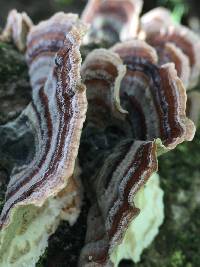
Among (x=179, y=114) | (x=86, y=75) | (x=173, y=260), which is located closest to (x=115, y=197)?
(x=179, y=114)

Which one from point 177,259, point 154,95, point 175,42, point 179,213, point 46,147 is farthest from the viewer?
point 175,42

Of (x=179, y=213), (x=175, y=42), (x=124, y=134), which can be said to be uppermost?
(x=175, y=42)

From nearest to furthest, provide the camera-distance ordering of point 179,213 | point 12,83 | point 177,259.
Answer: point 12,83, point 177,259, point 179,213

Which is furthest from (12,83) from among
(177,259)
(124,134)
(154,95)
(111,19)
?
(177,259)

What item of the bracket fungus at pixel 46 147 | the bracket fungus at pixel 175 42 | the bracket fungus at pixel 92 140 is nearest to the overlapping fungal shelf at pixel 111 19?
the bracket fungus at pixel 175 42

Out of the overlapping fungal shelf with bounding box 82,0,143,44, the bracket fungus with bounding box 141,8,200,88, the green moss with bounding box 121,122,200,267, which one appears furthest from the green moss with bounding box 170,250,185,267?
the overlapping fungal shelf with bounding box 82,0,143,44

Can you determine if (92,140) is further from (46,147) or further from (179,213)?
(179,213)

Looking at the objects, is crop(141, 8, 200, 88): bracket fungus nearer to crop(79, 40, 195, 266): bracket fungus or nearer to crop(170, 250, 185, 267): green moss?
crop(79, 40, 195, 266): bracket fungus
